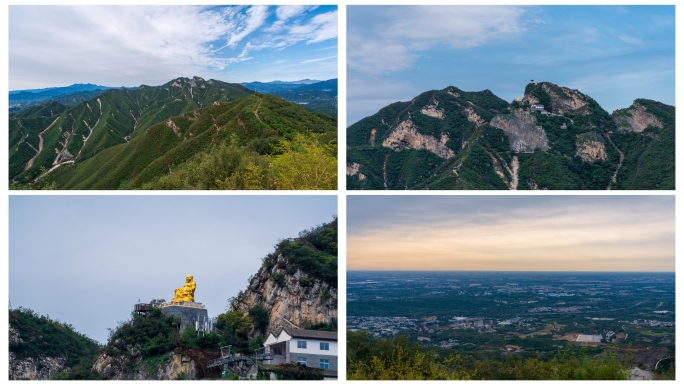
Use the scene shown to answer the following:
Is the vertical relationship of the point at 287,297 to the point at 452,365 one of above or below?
above

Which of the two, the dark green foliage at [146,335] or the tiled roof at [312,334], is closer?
the tiled roof at [312,334]

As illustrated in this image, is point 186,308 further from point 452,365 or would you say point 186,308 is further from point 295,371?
point 452,365

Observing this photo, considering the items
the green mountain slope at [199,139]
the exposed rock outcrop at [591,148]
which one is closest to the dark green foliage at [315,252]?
the green mountain slope at [199,139]

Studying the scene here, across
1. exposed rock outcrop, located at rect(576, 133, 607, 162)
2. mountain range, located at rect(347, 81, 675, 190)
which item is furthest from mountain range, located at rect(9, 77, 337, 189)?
exposed rock outcrop, located at rect(576, 133, 607, 162)

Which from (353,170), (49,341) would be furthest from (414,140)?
(49,341)

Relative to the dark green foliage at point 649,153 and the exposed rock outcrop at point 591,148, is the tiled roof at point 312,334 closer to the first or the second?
the dark green foliage at point 649,153
